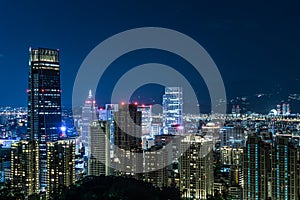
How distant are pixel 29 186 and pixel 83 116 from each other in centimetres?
140

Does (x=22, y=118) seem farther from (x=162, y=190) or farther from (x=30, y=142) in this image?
(x=162, y=190)

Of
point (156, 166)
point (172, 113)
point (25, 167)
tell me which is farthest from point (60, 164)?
point (172, 113)

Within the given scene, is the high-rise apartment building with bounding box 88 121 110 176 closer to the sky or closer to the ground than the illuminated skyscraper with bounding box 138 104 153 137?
closer to the ground

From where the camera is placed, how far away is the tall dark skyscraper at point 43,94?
7434mm

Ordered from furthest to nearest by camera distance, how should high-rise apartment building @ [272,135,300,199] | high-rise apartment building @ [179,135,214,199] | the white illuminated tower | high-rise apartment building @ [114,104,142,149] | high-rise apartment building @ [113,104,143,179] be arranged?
the white illuminated tower
high-rise apartment building @ [114,104,142,149]
high-rise apartment building @ [113,104,143,179]
high-rise apartment building @ [179,135,214,199]
high-rise apartment building @ [272,135,300,199]

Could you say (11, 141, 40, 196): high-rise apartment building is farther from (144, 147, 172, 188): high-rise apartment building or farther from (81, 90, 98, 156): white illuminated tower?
(144, 147, 172, 188): high-rise apartment building

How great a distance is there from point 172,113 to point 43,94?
2.54 metres

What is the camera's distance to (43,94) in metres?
7.56

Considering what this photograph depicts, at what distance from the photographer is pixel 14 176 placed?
5.38m

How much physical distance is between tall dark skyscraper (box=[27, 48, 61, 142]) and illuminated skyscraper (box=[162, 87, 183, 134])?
2.09m

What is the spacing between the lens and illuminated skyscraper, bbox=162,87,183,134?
6.05 meters

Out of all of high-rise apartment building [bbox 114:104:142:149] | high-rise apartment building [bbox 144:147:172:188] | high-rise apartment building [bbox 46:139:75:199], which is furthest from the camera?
high-rise apartment building [bbox 114:104:142:149]

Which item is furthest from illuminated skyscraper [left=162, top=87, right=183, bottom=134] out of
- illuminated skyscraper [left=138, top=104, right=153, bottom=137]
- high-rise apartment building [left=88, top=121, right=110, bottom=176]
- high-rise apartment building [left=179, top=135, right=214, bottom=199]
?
high-rise apartment building [left=179, top=135, right=214, bottom=199]

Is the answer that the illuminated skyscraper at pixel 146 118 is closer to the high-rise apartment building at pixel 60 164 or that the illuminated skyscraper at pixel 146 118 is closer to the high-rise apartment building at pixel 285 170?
the high-rise apartment building at pixel 60 164
